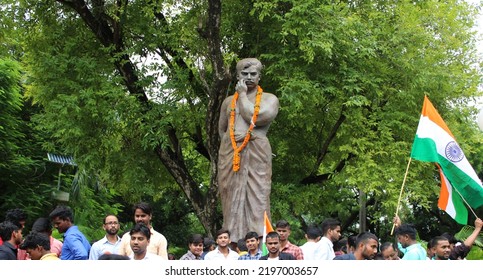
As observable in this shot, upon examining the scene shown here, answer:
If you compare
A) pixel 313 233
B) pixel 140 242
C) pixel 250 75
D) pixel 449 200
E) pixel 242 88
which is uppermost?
pixel 250 75

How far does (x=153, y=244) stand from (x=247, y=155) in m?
4.91

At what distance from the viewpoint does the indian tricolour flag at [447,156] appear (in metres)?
11.9

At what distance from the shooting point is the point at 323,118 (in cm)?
2181

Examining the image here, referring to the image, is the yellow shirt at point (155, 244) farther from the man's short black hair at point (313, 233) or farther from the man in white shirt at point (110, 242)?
the man's short black hair at point (313, 233)

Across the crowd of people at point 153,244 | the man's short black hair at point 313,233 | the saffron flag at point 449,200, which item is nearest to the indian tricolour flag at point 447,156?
the saffron flag at point 449,200

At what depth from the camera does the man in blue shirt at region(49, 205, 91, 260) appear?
1001 cm

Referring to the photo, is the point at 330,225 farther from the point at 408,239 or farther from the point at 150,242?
the point at 150,242

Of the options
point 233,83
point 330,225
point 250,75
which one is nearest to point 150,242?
point 330,225

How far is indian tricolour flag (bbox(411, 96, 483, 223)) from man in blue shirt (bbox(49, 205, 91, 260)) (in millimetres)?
4428

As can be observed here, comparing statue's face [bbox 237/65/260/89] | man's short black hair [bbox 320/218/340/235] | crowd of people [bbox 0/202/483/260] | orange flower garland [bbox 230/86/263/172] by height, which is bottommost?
crowd of people [bbox 0/202/483/260]

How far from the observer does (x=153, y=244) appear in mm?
10797

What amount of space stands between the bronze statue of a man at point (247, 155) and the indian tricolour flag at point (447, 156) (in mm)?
3461

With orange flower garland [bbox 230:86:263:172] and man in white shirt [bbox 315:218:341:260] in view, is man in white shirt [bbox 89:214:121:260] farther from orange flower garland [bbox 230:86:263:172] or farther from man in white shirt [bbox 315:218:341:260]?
orange flower garland [bbox 230:86:263:172]

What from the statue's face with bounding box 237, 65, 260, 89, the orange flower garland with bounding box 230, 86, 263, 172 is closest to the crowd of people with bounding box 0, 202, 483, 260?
the orange flower garland with bounding box 230, 86, 263, 172
